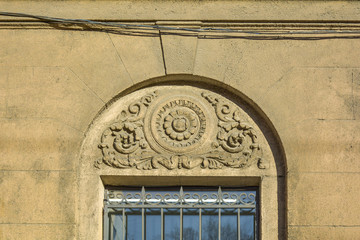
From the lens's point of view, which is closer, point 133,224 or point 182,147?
point 182,147

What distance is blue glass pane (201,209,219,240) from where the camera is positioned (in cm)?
813

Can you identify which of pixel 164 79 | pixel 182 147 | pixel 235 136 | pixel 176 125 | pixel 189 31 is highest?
pixel 189 31

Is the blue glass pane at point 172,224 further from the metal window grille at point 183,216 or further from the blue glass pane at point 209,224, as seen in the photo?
the blue glass pane at point 209,224

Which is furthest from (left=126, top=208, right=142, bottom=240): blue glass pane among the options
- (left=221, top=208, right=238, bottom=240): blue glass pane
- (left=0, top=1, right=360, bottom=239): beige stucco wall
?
(left=221, top=208, right=238, bottom=240): blue glass pane

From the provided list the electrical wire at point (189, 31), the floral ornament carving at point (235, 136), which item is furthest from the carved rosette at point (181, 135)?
the electrical wire at point (189, 31)

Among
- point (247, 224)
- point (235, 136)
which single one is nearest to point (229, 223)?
point (247, 224)

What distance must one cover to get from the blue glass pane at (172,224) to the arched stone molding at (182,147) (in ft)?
1.10

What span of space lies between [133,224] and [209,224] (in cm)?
85

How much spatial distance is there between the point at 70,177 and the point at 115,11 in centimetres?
191

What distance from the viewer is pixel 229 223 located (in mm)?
8148

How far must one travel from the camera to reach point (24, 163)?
786 cm

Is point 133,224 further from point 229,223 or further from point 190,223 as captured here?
point 229,223

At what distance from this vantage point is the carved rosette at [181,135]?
803 cm

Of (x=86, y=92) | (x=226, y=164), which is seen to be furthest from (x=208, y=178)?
(x=86, y=92)
